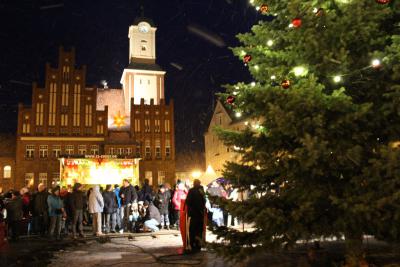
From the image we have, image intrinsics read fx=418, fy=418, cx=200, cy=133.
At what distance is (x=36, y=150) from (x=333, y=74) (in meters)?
48.4

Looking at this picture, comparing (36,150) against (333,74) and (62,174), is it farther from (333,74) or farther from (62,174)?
(333,74)

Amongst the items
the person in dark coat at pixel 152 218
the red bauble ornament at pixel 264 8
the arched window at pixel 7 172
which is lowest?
the person in dark coat at pixel 152 218

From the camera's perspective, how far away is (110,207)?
15.8m

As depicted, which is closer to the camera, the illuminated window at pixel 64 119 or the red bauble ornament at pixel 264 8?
the red bauble ornament at pixel 264 8

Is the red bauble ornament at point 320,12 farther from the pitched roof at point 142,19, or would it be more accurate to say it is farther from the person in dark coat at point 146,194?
the pitched roof at point 142,19

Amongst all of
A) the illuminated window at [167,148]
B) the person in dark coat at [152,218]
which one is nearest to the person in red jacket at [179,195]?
the person in dark coat at [152,218]

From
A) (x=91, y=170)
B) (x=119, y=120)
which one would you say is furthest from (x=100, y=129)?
(x=91, y=170)

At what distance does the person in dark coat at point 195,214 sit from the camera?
392 inches

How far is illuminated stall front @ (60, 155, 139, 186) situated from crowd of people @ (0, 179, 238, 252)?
8.76 meters

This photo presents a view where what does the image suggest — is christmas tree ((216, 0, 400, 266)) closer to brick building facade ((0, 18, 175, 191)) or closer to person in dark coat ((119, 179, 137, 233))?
person in dark coat ((119, 179, 137, 233))

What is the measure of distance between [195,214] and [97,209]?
244 inches

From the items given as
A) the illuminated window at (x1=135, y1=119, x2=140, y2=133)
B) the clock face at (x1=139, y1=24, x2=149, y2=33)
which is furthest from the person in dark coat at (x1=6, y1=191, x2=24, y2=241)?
the clock face at (x1=139, y1=24, x2=149, y2=33)

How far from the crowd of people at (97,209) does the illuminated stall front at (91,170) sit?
28.7 ft

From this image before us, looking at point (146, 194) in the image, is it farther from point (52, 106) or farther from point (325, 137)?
point (52, 106)
